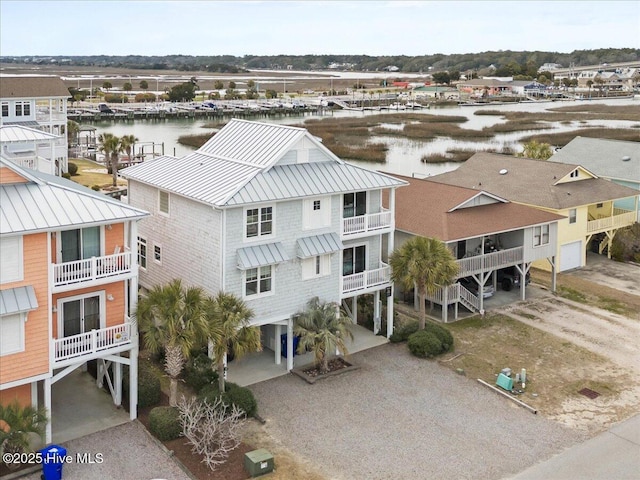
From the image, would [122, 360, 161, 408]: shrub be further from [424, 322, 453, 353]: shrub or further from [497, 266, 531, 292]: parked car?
[497, 266, 531, 292]: parked car

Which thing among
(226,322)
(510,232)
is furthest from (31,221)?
(510,232)

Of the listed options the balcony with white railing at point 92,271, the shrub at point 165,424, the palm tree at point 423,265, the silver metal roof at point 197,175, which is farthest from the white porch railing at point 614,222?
the balcony with white railing at point 92,271

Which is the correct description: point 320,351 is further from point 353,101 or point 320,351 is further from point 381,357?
point 353,101

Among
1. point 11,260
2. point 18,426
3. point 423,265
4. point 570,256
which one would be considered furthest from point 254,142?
point 570,256

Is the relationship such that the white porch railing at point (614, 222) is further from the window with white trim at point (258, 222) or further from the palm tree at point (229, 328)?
the palm tree at point (229, 328)

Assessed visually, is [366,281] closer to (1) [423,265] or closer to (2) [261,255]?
(1) [423,265]

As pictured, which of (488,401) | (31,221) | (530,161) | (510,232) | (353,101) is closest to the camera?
(31,221)
